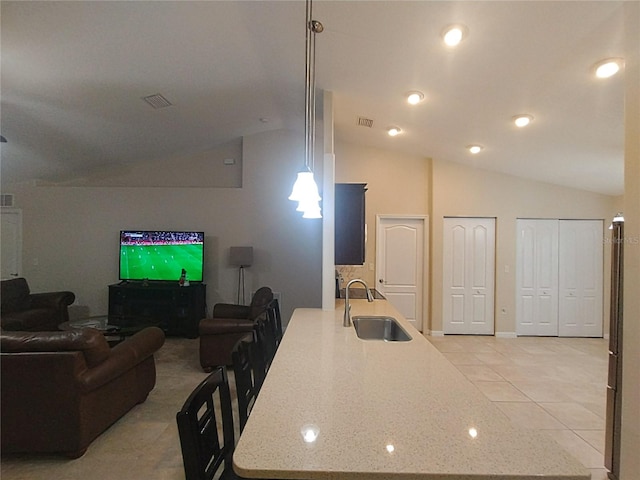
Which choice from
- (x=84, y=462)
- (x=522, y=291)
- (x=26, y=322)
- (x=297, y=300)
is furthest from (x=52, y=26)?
(x=522, y=291)

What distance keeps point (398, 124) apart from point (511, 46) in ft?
6.71

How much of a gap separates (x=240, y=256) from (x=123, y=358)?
3078 mm

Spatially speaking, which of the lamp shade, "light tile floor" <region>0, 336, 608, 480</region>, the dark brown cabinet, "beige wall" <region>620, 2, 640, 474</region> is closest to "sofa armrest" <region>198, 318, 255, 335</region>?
"light tile floor" <region>0, 336, 608, 480</region>

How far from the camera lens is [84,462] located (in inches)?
94.1

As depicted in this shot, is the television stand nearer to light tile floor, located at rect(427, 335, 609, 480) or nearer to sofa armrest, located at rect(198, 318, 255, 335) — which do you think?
sofa armrest, located at rect(198, 318, 255, 335)

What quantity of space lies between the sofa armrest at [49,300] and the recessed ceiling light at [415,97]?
5.88 metres

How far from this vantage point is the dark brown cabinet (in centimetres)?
371

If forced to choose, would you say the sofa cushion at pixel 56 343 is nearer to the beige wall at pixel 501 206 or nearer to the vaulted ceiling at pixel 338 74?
the vaulted ceiling at pixel 338 74

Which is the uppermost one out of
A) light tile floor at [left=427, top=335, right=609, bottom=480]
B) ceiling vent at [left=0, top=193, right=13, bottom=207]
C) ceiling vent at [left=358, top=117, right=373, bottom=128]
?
ceiling vent at [left=358, top=117, right=373, bottom=128]

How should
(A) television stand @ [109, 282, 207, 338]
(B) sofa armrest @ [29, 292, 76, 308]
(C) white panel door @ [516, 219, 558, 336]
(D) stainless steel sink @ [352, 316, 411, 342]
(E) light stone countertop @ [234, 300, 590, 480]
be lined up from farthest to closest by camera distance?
(C) white panel door @ [516, 219, 558, 336]
(A) television stand @ [109, 282, 207, 338]
(B) sofa armrest @ [29, 292, 76, 308]
(D) stainless steel sink @ [352, 316, 411, 342]
(E) light stone countertop @ [234, 300, 590, 480]

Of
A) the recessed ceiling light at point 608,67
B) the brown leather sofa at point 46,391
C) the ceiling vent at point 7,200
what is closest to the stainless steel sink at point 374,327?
the brown leather sofa at point 46,391

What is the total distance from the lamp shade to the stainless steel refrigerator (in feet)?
15.3

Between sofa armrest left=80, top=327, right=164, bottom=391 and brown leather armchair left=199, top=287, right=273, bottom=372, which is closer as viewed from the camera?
sofa armrest left=80, top=327, right=164, bottom=391

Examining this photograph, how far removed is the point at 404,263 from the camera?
590 centimetres
